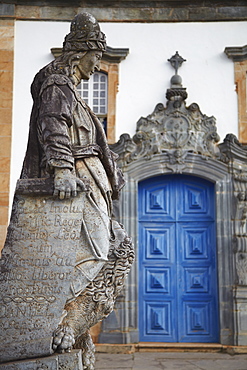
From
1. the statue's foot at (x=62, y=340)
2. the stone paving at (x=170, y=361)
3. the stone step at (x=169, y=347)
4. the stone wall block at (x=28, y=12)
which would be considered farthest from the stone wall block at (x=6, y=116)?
the statue's foot at (x=62, y=340)

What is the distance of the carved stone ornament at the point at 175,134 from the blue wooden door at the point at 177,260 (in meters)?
0.47

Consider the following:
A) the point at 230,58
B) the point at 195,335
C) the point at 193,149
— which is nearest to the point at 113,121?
the point at 193,149

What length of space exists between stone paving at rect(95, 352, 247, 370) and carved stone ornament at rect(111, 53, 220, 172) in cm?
293

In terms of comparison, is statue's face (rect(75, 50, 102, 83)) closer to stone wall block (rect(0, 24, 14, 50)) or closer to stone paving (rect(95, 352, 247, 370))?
stone paving (rect(95, 352, 247, 370))

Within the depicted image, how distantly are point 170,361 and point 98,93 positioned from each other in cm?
459

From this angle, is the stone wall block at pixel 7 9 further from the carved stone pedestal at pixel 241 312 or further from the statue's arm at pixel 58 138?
the statue's arm at pixel 58 138

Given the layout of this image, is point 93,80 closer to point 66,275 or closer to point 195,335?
point 195,335

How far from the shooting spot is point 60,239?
361 centimetres

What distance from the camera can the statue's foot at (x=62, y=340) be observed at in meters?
3.43

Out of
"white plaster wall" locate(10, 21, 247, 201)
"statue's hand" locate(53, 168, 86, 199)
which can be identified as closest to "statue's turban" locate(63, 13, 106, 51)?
"statue's hand" locate(53, 168, 86, 199)

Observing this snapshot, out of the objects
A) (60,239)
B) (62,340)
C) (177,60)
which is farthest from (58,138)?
(177,60)

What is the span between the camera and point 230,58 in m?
9.74

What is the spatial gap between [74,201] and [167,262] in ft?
19.5

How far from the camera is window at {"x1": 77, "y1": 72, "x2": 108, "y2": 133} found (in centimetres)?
979
